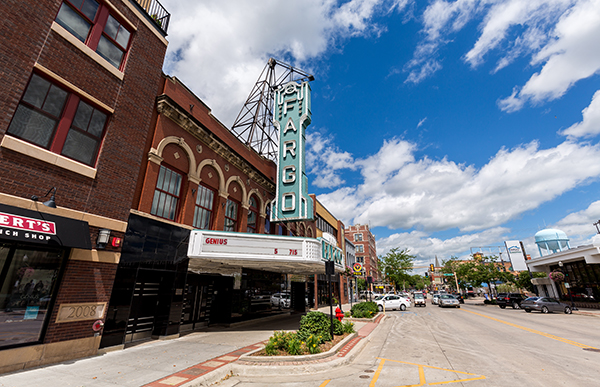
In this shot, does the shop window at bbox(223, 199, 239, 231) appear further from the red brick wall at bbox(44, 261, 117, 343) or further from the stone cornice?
the red brick wall at bbox(44, 261, 117, 343)

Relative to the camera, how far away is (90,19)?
391 inches

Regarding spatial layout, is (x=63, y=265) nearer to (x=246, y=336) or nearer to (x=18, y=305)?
(x=18, y=305)

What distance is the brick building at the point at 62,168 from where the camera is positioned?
7336 mm

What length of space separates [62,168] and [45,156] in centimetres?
53

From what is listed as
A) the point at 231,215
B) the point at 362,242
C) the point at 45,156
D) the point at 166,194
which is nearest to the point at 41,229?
the point at 45,156

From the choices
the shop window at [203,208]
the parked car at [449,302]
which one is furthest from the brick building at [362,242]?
the shop window at [203,208]

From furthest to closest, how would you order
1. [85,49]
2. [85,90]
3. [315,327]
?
[315,327] < [85,49] < [85,90]

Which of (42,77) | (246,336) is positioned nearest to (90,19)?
(42,77)

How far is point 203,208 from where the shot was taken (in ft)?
47.9

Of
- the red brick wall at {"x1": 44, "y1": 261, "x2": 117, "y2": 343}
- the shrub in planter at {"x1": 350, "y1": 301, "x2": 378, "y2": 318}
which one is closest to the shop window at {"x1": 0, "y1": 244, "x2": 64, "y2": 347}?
the red brick wall at {"x1": 44, "y1": 261, "x2": 117, "y2": 343}

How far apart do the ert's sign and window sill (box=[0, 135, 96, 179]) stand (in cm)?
1136

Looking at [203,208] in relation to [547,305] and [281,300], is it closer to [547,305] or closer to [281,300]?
[281,300]

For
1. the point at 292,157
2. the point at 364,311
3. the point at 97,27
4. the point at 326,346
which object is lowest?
the point at 326,346

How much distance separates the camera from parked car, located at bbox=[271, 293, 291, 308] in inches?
820
